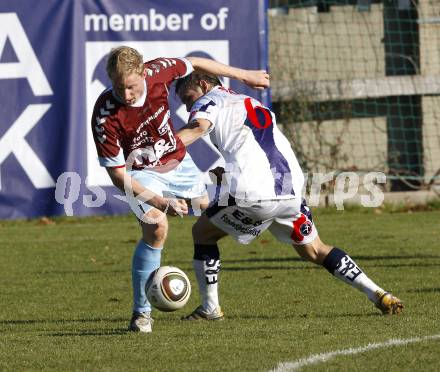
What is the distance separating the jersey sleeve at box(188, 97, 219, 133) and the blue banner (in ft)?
21.3

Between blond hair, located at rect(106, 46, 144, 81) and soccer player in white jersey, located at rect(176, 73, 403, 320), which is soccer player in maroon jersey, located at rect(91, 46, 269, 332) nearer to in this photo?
blond hair, located at rect(106, 46, 144, 81)

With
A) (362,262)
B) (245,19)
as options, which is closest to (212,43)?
(245,19)

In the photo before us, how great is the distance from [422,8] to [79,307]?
348 inches

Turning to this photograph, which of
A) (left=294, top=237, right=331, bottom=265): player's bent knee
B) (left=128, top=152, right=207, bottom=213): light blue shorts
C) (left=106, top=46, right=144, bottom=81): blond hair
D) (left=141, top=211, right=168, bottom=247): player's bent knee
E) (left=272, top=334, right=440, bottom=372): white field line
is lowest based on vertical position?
(left=272, top=334, right=440, bottom=372): white field line

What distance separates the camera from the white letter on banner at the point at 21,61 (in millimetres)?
13344

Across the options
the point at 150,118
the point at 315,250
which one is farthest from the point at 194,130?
the point at 315,250

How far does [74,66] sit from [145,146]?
260 inches

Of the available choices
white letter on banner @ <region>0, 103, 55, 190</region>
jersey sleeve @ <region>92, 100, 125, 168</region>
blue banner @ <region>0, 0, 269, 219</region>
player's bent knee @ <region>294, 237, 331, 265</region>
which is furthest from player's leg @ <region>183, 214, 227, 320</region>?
white letter on banner @ <region>0, 103, 55, 190</region>

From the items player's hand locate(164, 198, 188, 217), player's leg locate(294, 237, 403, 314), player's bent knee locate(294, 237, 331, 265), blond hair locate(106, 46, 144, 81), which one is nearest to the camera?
player's hand locate(164, 198, 188, 217)

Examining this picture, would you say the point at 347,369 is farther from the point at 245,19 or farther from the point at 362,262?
the point at 245,19

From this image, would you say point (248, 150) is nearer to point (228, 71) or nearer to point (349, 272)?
point (228, 71)

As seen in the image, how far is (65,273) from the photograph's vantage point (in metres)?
9.86

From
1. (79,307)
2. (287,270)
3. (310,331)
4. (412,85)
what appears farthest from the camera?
(412,85)

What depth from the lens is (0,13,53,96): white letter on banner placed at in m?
13.3
